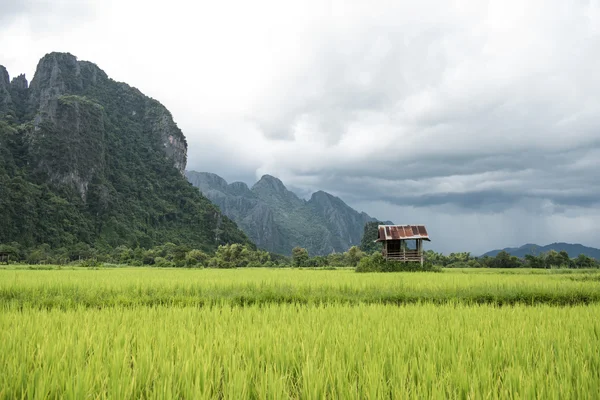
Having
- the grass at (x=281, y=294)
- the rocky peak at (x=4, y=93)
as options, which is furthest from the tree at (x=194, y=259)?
the rocky peak at (x=4, y=93)

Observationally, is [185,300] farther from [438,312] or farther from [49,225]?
[49,225]

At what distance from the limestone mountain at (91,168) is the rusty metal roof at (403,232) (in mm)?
70386

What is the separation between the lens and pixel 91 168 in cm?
9856

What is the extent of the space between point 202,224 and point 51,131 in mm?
48053

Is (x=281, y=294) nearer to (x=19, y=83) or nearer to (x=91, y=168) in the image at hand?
(x=91, y=168)

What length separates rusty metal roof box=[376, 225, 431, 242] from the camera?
2761 cm

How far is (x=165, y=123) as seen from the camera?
453 feet

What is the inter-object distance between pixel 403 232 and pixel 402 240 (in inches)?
30.9


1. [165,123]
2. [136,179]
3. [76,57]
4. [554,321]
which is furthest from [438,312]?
[76,57]

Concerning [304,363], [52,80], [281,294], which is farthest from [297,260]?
[52,80]

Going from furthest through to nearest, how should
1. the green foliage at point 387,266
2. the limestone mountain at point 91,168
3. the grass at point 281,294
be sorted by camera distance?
the limestone mountain at point 91,168 → the green foliage at point 387,266 → the grass at point 281,294

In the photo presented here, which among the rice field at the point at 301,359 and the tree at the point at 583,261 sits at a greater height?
the rice field at the point at 301,359

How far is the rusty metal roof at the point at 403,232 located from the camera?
27.6 m

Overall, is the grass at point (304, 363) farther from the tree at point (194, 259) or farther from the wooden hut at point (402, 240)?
the tree at point (194, 259)
